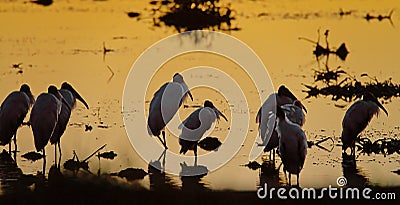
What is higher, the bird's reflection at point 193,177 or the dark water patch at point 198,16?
the dark water patch at point 198,16

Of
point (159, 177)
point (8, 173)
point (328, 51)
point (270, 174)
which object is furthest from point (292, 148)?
point (328, 51)

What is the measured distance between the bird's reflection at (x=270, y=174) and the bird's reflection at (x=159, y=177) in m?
0.98

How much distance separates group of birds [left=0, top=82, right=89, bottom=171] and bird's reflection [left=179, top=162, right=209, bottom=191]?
1.52 metres

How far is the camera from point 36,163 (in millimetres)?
12305

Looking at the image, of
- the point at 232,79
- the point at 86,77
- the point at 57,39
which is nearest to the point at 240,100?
the point at 232,79

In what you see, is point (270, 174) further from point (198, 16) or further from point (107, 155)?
point (198, 16)

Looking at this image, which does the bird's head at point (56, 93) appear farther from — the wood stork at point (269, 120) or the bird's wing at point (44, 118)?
the wood stork at point (269, 120)

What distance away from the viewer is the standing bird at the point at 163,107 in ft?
42.2

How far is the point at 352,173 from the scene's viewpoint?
11961mm

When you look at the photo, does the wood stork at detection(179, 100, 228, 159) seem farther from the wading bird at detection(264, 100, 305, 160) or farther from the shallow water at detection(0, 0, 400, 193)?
the wading bird at detection(264, 100, 305, 160)

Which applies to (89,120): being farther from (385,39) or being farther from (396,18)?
(396,18)

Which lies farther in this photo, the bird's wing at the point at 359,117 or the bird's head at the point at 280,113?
the bird's wing at the point at 359,117

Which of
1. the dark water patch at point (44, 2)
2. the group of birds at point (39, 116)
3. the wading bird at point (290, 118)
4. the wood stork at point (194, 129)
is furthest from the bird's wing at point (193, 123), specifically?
the dark water patch at point (44, 2)

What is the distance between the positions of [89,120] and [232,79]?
4.32 m
